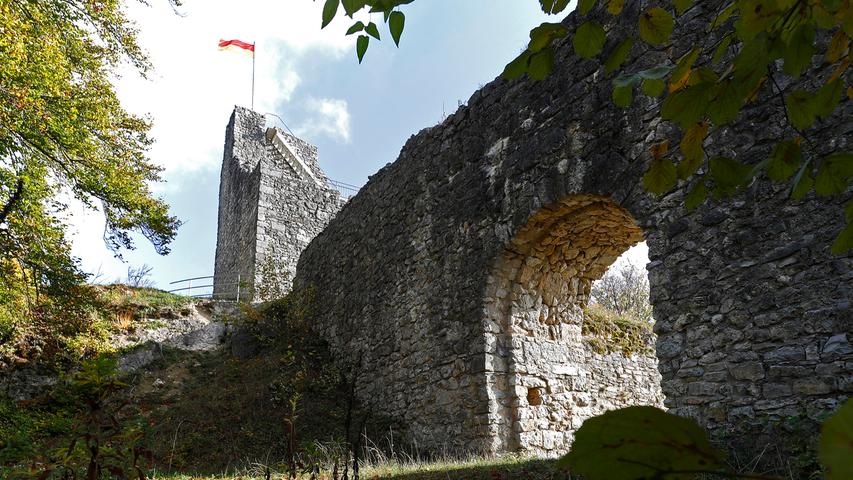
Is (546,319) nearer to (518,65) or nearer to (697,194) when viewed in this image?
(697,194)

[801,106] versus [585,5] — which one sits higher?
[585,5]

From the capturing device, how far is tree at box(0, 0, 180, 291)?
7328mm

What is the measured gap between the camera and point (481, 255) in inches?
278

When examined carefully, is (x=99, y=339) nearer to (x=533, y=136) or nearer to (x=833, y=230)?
(x=533, y=136)

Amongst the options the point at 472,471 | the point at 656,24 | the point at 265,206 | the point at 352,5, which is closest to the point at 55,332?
the point at 265,206

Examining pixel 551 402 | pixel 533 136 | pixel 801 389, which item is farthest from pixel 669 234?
pixel 551 402

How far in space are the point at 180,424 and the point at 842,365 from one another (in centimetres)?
860

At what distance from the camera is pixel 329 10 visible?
1.38m

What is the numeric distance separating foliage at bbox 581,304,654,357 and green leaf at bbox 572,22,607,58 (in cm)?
786

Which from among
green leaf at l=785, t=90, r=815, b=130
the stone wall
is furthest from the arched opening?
green leaf at l=785, t=90, r=815, b=130

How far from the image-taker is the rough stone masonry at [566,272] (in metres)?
4.09

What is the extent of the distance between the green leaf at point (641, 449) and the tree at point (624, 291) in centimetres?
2414

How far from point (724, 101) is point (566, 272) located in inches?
240

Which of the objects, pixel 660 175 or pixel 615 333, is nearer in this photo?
pixel 660 175
